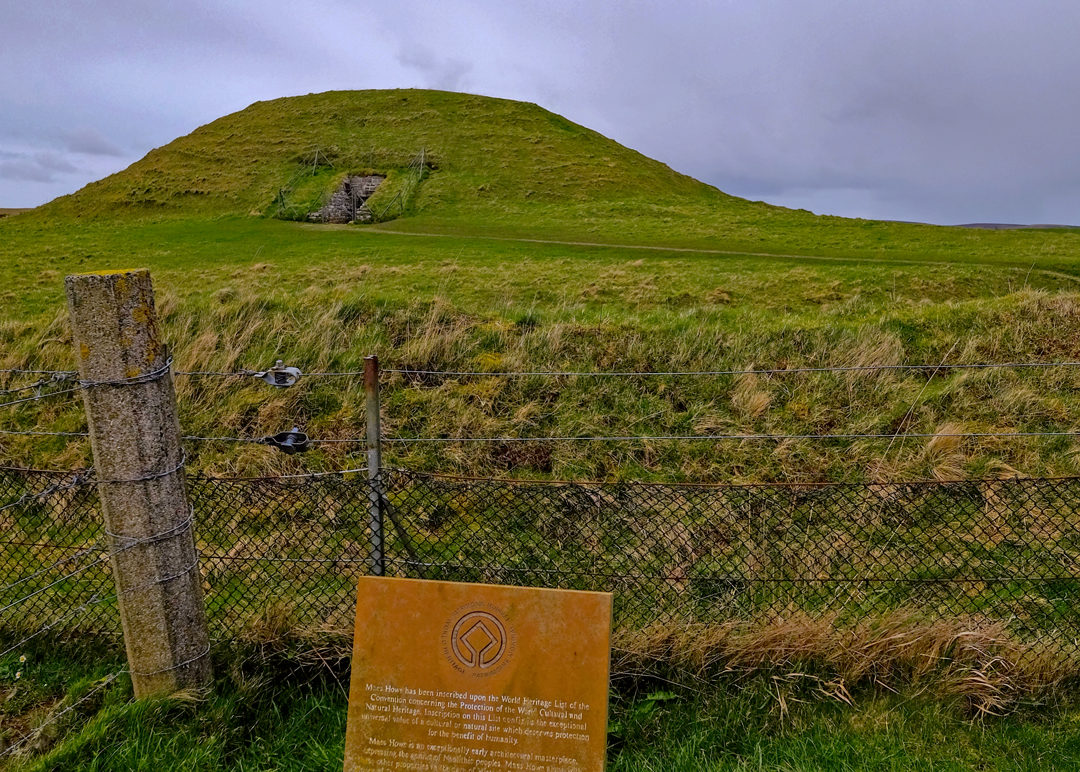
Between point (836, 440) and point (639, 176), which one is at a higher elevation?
point (639, 176)

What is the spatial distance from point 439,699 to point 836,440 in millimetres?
6173

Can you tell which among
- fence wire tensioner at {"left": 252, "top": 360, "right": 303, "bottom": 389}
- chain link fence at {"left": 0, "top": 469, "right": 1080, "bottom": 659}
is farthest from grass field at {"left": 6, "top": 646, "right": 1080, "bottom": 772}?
fence wire tensioner at {"left": 252, "top": 360, "right": 303, "bottom": 389}

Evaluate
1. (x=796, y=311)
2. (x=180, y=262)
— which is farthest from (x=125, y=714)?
(x=180, y=262)

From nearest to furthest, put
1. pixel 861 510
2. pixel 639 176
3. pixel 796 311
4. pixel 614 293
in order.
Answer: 1. pixel 861 510
2. pixel 796 311
3. pixel 614 293
4. pixel 639 176

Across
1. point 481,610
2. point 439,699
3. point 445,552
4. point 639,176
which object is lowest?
point 445,552

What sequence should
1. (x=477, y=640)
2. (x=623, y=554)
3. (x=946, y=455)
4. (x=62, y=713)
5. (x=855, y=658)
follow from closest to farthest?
(x=477, y=640) < (x=62, y=713) < (x=855, y=658) < (x=623, y=554) < (x=946, y=455)

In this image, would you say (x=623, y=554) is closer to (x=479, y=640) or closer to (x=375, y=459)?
(x=375, y=459)

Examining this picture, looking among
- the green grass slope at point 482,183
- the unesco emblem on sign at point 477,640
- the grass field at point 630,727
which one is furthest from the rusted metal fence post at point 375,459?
the green grass slope at point 482,183

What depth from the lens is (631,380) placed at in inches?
343

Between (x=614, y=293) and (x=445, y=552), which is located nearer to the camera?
(x=445, y=552)

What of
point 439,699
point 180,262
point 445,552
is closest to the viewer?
point 439,699

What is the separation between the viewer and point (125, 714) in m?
3.40

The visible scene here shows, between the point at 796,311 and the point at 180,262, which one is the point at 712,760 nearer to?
the point at 796,311

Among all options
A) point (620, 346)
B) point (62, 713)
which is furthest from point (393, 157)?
point (62, 713)
